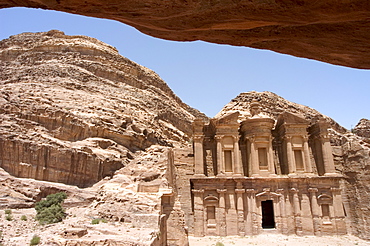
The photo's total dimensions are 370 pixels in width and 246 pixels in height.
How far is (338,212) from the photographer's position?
27.7 metres

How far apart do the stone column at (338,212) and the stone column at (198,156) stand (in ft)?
37.9

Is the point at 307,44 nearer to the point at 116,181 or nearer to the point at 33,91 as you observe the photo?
the point at 116,181

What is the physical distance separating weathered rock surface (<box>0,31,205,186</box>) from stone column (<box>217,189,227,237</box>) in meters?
9.68

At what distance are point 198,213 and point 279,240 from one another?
673 centimetres

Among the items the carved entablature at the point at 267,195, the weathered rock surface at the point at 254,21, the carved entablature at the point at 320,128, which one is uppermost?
the carved entablature at the point at 320,128

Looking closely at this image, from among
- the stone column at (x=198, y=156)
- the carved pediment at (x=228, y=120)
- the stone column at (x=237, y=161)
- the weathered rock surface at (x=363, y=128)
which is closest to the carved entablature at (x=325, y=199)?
the stone column at (x=237, y=161)

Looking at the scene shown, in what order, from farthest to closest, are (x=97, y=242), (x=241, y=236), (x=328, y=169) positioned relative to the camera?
(x=328, y=169)
(x=241, y=236)
(x=97, y=242)

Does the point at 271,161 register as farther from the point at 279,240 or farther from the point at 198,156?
the point at 279,240

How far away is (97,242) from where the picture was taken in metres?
→ 9.80

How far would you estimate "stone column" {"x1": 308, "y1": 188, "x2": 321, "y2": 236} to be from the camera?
27.2 m

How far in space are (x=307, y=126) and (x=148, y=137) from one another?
1969 cm

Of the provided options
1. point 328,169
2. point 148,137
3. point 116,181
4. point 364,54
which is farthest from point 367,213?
point 364,54

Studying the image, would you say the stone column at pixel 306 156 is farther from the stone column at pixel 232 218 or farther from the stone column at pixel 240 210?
the stone column at pixel 232 218

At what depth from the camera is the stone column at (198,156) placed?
2897 cm
